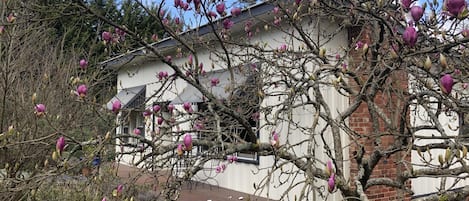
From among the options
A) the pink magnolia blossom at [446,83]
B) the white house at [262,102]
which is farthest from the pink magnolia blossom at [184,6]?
the pink magnolia blossom at [446,83]

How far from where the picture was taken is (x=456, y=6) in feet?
8.52

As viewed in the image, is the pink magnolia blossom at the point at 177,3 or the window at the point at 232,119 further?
the pink magnolia blossom at the point at 177,3

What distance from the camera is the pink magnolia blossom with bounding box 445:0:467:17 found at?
8.41ft

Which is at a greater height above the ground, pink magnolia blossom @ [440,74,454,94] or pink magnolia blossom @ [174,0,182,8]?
pink magnolia blossom @ [174,0,182,8]

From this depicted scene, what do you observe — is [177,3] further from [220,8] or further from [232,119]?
[232,119]

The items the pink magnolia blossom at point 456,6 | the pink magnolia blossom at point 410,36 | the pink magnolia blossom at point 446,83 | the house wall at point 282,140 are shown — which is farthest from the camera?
the house wall at point 282,140

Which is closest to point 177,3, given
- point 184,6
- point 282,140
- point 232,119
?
point 184,6

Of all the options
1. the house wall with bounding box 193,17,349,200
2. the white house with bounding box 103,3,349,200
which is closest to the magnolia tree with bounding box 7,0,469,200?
the white house with bounding box 103,3,349,200

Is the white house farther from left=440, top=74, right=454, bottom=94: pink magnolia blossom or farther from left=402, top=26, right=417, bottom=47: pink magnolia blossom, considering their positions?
left=440, top=74, right=454, bottom=94: pink magnolia blossom

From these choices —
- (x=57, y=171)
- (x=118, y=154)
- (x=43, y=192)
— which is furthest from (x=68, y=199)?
(x=57, y=171)

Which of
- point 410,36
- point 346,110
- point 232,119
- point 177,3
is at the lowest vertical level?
point 232,119

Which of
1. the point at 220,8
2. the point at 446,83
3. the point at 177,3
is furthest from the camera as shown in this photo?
the point at 177,3

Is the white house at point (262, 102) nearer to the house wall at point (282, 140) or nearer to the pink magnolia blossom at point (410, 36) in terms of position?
the house wall at point (282, 140)

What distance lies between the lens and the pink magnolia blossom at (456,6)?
2.56 m
